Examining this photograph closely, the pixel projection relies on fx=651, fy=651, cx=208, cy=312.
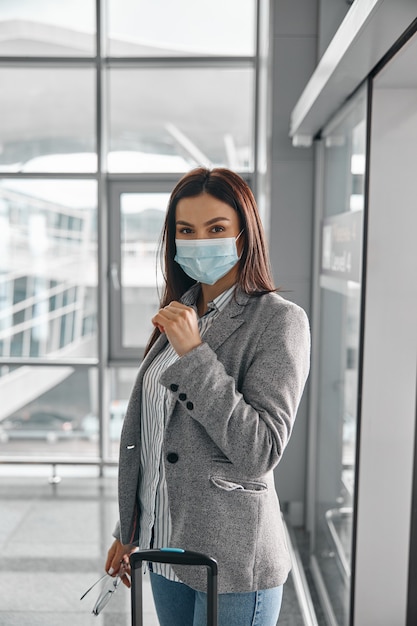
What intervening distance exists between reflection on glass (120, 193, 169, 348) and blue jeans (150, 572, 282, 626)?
10.9ft

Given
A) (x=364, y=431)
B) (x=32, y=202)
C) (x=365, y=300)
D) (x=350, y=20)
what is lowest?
(x=364, y=431)

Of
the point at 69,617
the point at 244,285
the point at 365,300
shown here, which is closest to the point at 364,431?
the point at 365,300

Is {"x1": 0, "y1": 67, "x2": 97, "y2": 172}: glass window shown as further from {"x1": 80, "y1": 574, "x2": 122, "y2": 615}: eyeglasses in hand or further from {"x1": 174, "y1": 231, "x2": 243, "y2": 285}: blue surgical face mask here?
{"x1": 80, "y1": 574, "x2": 122, "y2": 615}: eyeglasses in hand

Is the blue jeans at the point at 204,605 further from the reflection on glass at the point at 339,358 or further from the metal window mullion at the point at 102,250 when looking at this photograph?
the metal window mullion at the point at 102,250

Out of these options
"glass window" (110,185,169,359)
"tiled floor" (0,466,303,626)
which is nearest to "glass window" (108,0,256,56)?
"glass window" (110,185,169,359)

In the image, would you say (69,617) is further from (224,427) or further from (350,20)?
(350,20)

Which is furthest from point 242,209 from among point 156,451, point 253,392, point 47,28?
point 47,28

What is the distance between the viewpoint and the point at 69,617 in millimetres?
2680

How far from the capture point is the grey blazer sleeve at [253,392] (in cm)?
113

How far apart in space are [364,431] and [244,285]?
3.58 feet

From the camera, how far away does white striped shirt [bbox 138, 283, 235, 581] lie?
4.21 feet

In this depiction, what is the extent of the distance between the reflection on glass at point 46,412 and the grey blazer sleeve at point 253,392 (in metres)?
Result: 3.61

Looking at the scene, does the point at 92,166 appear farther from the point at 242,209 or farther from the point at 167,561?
the point at 167,561

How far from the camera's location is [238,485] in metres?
1.21
